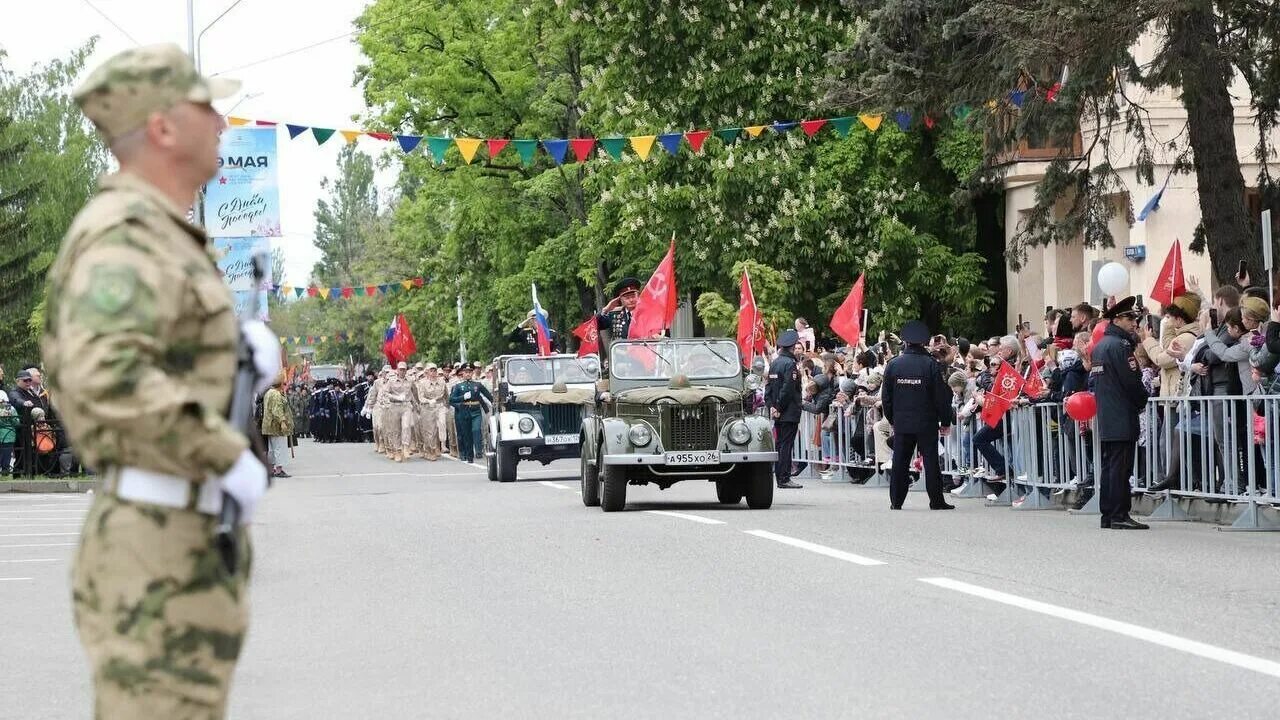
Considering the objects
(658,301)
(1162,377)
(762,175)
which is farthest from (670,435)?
(762,175)

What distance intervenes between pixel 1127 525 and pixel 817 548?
340 centimetres

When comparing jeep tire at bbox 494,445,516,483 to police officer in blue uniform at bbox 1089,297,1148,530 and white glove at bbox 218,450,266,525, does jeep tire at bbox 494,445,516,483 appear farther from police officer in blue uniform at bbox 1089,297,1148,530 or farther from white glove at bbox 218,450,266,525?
white glove at bbox 218,450,266,525

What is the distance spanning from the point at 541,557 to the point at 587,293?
133ft

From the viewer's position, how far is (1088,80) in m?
21.8

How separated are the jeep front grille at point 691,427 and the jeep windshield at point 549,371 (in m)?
12.4

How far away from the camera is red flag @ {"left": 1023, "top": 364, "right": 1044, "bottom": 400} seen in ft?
67.3

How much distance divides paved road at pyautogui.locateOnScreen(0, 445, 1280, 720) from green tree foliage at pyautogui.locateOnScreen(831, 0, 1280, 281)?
5402mm

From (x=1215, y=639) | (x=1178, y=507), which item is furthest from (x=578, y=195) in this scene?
(x=1215, y=639)

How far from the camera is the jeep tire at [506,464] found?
30422mm

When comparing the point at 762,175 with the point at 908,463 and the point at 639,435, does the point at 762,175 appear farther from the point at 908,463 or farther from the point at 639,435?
the point at 639,435

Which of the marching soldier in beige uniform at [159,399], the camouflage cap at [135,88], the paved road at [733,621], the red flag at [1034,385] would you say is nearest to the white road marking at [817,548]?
the paved road at [733,621]

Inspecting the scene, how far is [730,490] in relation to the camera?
21344 mm

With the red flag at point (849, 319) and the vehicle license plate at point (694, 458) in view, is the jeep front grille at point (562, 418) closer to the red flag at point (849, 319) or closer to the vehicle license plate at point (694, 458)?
the red flag at point (849, 319)

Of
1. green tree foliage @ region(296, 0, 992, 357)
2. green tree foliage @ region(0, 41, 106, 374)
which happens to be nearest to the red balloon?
green tree foliage @ region(296, 0, 992, 357)
